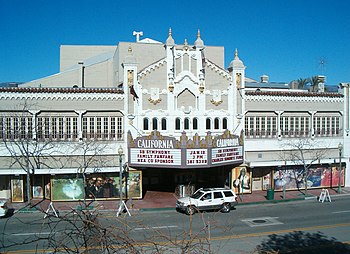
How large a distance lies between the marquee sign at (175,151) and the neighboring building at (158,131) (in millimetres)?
79

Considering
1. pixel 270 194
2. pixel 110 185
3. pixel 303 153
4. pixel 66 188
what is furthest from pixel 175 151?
pixel 303 153

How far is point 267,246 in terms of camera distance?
18.1m

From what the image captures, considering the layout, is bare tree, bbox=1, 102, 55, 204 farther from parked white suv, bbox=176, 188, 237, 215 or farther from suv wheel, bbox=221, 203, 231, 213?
suv wheel, bbox=221, 203, 231, 213

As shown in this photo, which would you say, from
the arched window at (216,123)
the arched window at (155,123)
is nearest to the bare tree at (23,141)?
the arched window at (155,123)

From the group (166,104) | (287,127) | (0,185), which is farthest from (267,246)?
(0,185)

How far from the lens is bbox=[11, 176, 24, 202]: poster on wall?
28544 mm

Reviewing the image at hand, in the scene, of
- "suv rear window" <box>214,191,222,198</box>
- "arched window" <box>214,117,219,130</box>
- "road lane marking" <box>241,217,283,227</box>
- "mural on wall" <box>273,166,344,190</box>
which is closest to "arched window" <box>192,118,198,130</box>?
"arched window" <box>214,117,219,130</box>

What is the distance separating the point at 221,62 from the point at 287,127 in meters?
12.7

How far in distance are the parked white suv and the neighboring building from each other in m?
3.15

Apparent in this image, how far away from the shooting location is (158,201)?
29359 millimetres

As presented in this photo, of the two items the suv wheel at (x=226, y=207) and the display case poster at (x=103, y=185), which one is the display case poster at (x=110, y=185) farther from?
the suv wheel at (x=226, y=207)

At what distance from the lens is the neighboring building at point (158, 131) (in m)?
28.0

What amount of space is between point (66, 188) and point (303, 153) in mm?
21680

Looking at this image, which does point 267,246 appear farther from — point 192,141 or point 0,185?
point 0,185
